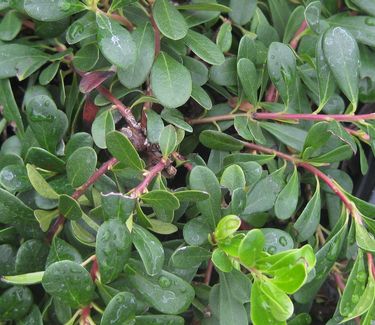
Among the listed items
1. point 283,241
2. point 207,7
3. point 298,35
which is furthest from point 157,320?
point 298,35

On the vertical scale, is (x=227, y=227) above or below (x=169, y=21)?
below

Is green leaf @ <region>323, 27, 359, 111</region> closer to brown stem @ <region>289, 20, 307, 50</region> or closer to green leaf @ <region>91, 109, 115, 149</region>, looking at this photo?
brown stem @ <region>289, 20, 307, 50</region>

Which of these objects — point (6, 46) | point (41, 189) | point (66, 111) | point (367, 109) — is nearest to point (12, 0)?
point (6, 46)

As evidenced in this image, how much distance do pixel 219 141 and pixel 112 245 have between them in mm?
320

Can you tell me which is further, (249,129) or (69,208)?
(249,129)

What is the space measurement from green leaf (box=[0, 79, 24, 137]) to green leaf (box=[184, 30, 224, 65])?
0.35m

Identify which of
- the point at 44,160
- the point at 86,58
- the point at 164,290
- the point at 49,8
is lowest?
the point at 164,290

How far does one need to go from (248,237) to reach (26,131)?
0.52 meters

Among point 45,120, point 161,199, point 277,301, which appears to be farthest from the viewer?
point 45,120

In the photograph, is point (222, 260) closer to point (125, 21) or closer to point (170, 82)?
point (170, 82)

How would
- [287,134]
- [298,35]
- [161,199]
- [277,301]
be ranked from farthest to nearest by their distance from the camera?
[298,35] < [287,134] < [161,199] < [277,301]

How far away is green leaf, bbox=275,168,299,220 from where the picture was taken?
114 cm

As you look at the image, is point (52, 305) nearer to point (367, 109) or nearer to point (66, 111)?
point (66, 111)

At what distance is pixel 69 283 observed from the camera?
0.94 meters
